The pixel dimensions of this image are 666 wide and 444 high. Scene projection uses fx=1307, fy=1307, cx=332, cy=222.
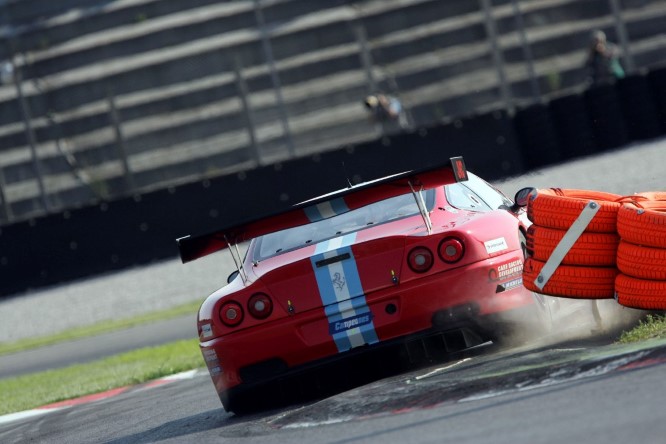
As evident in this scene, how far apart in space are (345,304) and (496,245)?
83 centimetres

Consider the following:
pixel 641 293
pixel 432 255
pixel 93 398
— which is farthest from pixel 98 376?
pixel 641 293

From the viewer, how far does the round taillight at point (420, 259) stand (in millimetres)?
6457

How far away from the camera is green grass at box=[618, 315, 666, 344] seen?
19.5ft

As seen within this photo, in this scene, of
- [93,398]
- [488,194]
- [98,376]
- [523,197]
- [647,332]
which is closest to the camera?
[647,332]

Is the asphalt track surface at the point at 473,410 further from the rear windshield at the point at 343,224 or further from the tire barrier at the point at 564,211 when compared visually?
the rear windshield at the point at 343,224

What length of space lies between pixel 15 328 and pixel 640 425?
45.6 ft

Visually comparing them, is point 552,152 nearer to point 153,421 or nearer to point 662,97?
point 662,97

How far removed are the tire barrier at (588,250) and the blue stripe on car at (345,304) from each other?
85 centimetres

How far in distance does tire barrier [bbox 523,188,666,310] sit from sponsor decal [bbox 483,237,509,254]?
14 centimetres

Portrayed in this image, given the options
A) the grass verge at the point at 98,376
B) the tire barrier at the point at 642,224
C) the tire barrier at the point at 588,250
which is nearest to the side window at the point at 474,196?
the tire barrier at the point at 588,250

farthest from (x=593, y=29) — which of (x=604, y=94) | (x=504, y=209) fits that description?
(x=504, y=209)

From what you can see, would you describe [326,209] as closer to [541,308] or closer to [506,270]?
[506,270]

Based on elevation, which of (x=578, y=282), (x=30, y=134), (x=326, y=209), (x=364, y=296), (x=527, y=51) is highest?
(x=30, y=134)

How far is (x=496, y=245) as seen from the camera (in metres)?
6.62
